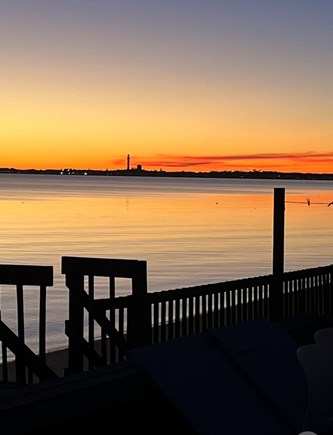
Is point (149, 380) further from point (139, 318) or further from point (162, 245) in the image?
point (162, 245)

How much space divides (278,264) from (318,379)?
6181mm

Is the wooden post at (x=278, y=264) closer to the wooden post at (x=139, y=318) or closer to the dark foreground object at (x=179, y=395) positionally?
the wooden post at (x=139, y=318)

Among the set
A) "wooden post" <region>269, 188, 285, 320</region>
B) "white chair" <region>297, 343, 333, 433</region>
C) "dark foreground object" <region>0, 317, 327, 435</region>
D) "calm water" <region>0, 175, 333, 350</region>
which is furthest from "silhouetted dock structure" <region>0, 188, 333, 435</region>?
"calm water" <region>0, 175, 333, 350</region>

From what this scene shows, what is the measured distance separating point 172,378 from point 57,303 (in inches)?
773

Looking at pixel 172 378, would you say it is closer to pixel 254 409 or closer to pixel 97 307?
pixel 254 409

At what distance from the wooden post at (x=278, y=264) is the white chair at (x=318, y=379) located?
16.3ft

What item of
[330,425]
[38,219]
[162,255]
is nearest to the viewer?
[330,425]

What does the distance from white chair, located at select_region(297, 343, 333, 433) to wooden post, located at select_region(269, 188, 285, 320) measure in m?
4.97

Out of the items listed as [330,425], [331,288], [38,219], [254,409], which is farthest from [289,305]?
[38,219]

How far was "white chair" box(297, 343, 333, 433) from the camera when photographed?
5.27m

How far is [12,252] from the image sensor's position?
4250 centimetres

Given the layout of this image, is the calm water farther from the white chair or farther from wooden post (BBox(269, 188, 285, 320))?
the white chair

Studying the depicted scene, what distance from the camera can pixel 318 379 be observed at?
17.5 feet

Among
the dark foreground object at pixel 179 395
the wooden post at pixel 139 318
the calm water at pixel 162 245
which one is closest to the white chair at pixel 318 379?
the dark foreground object at pixel 179 395
